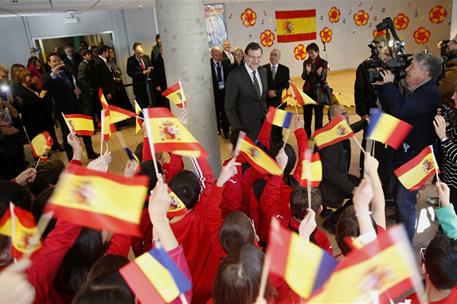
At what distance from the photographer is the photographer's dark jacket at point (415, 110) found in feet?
8.27

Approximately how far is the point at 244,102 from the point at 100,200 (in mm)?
2698

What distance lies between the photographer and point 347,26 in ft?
40.8

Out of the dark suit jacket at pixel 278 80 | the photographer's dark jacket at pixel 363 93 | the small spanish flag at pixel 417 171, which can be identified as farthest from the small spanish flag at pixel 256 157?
the dark suit jacket at pixel 278 80

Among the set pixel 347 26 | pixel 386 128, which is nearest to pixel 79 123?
pixel 386 128

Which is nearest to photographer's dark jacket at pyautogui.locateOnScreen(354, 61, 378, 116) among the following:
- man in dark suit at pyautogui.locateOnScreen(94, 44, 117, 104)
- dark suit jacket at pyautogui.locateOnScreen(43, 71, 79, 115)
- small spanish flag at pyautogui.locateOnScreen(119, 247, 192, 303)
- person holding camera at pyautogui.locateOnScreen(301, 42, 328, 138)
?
person holding camera at pyautogui.locateOnScreen(301, 42, 328, 138)

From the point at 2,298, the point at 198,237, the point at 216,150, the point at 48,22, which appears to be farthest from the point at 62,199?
the point at 48,22

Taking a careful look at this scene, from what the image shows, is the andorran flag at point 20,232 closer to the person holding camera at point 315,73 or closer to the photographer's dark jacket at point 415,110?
the photographer's dark jacket at point 415,110

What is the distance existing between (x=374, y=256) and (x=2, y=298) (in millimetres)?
1005

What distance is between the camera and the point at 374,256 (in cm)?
93

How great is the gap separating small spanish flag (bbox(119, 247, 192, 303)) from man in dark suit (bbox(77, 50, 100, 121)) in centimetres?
560

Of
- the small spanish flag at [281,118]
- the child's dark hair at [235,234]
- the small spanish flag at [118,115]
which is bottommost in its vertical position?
the child's dark hair at [235,234]

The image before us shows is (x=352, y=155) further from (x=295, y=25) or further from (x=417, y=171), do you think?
(x=295, y=25)

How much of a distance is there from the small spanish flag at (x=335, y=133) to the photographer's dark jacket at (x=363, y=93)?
6.49ft

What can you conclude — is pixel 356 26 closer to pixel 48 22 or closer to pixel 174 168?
pixel 48 22
